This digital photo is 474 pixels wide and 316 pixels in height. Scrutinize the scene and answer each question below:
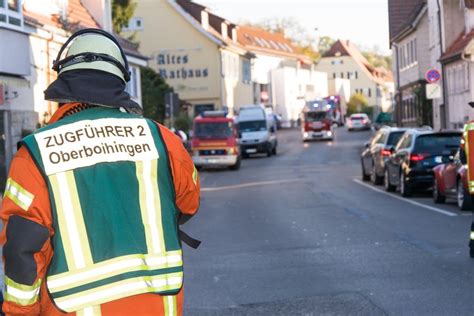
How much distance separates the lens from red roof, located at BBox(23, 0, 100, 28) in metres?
29.1

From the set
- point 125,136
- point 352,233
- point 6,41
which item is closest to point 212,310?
point 125,136

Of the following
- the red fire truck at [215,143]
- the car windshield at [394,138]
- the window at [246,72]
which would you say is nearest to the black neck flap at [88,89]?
the car windshield at [394,138]

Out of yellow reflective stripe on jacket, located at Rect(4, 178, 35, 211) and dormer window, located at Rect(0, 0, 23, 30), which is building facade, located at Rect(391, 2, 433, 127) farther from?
yellow reflective stripe on jacket, located at Rect(4, 178, 35, 211)

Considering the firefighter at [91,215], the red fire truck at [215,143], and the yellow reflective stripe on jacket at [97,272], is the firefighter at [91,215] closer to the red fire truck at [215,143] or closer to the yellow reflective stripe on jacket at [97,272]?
the yellow reflective stripe on jacket at [97,272]

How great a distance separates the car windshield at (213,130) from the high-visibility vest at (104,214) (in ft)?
121

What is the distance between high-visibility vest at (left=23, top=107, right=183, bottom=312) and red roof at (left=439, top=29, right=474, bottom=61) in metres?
36.5

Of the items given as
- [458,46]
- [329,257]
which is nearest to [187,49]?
[458,46]

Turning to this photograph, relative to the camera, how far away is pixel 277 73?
335ft

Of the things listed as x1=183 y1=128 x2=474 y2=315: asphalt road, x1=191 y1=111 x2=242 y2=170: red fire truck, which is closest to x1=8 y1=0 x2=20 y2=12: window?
x1=183 y1=128 x2=474 y2=315: asphalt road

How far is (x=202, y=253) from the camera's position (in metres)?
13.0

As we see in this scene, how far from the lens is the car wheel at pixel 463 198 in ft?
59.1

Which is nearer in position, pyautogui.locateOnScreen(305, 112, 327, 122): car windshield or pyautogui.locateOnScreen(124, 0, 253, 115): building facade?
pyautogui.locateOnScreen(305, 112, 327, 122): car windshield

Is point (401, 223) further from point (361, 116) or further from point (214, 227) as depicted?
point (361, 116)

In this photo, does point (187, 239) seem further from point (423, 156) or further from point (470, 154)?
point (423, 156)
